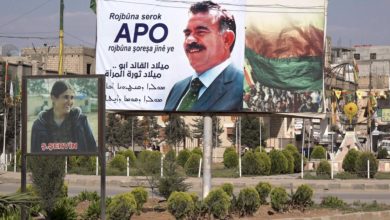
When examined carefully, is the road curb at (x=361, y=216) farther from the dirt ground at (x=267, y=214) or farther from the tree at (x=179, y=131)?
the tree at (x=179, y=131)

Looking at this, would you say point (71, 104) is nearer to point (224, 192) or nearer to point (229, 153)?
point (224, 192)

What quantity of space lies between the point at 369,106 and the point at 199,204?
48.2 m

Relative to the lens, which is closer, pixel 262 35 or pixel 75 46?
pixel 262 35

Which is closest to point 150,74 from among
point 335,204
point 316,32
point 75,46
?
point 316,32

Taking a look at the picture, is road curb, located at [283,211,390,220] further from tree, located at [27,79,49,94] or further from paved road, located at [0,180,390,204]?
paved road, located at [0,180,390,204]

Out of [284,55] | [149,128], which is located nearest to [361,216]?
[284,55]

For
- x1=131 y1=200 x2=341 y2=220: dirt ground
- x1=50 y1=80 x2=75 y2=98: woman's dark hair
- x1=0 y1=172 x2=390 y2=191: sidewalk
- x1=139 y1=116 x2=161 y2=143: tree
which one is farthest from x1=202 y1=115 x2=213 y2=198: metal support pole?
x1=139 y1=116 x2=161 y2=143: tree

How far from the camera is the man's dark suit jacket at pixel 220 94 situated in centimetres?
1563

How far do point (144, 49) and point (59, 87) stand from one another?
14.3ft

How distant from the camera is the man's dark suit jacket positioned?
15633 mm

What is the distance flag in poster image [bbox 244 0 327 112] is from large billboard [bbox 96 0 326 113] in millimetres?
21

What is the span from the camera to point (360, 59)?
4530 inches

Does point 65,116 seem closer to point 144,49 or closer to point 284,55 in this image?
point 144,49

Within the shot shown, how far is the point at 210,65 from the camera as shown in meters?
15.5
